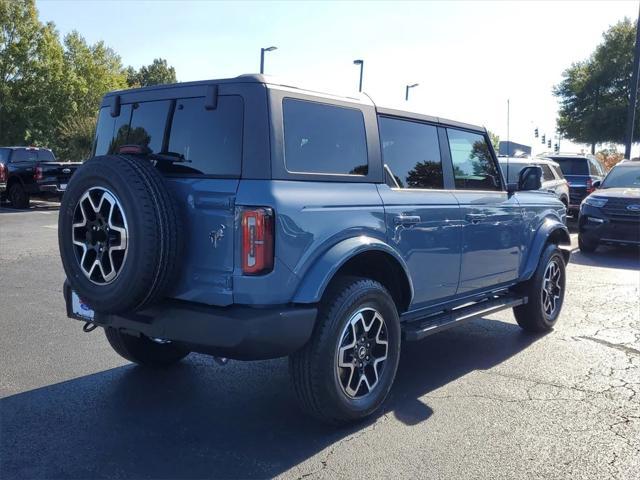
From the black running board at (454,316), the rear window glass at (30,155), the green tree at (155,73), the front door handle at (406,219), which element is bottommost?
the black running board at (454,316)

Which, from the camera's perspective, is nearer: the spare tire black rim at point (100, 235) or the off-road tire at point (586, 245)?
the spare tire black rim at point (100, 235)

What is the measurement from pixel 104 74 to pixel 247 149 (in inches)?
1795

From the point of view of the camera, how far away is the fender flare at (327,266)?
3.33 m

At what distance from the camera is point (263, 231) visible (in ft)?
10.4

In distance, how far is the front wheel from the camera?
3.45m

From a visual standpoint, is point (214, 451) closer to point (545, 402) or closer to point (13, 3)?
point (545, 402)

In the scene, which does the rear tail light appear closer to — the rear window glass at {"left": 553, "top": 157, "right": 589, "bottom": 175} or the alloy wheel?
the alloy wheel

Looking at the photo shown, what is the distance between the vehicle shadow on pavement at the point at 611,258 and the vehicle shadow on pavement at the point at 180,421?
6.18 m

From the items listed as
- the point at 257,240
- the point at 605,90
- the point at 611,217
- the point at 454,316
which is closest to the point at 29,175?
the point at 611,217

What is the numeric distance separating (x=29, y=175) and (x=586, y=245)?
14576mm

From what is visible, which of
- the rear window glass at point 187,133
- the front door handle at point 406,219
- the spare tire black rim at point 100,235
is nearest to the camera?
the spare tire black rim at point 100,235

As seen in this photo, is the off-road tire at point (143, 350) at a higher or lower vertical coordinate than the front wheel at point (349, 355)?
lower

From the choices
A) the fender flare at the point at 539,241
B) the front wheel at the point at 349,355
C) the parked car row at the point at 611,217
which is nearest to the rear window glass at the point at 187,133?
the front wheel at the point at 349,355

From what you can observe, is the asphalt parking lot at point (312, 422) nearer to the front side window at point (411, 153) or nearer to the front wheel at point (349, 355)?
the front wheel at point (349, 355)
